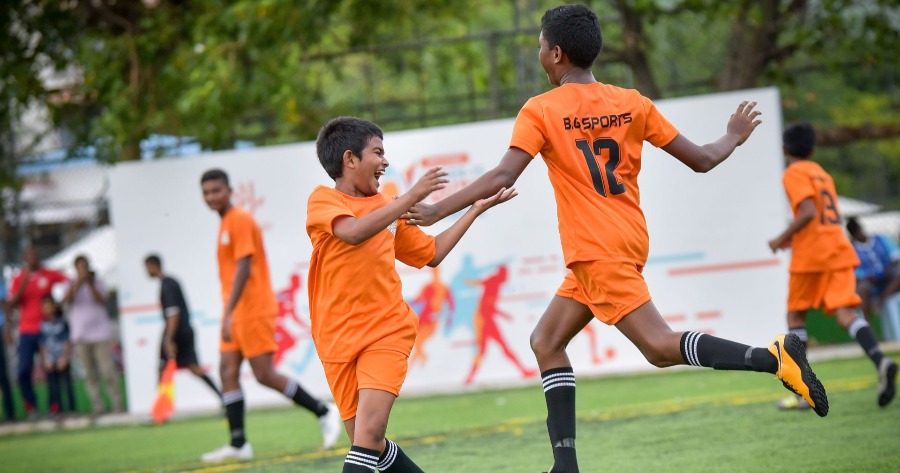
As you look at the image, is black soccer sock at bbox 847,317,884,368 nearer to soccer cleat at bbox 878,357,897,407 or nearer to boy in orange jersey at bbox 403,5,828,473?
soccer cleat at bbox 878,357,897,407

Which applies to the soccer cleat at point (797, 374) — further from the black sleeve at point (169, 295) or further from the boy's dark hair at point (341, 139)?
the black sleeve at point (169, 295)

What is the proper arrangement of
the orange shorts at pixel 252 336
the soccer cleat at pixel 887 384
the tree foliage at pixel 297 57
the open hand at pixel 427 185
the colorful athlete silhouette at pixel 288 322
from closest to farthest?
the open hand at pixel 427 185
the soccer cleat at pixel 887 384
the orange shorts at pixel 252 336
the colorful athlete silhouette at pixel 288 322
the tree foliage at pixel 297 57

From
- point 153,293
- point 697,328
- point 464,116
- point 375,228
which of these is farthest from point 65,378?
point 375,228

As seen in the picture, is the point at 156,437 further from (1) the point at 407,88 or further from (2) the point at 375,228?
(1) the point at 407,88

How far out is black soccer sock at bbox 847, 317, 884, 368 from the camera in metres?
8.49

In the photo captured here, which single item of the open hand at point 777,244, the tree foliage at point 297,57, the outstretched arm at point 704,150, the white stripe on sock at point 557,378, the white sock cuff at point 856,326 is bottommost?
the white sock cuff at point 856,326

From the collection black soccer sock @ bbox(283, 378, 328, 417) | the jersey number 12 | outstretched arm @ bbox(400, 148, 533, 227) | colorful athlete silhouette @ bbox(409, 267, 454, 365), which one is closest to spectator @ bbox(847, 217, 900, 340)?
colorful athlete silhouette @ bbox(409, 267, 454, 365)

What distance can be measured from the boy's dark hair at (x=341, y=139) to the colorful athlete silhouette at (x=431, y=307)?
25.9 feet

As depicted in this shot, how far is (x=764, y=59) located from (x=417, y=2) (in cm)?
453

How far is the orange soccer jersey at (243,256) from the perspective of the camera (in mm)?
8531

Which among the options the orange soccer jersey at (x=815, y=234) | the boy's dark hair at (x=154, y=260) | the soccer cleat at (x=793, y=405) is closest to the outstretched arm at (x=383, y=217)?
the orange soccer jersey at (x=815, y=234)

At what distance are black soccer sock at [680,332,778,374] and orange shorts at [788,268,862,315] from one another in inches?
155

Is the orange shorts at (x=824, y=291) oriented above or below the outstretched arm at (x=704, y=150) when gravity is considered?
below

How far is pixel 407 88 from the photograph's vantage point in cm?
2369
